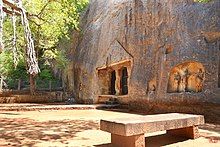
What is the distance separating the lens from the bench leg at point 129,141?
5.88 metres

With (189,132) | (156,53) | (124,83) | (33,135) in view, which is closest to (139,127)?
(189,132)

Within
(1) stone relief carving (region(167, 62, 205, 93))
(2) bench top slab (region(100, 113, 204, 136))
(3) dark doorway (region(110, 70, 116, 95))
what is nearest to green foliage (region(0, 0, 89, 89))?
(3) dark doorway (region(110, 70, 116, 95))

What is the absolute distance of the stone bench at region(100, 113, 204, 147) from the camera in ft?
18.8

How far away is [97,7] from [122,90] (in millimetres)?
8169

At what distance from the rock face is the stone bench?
424 centimetres

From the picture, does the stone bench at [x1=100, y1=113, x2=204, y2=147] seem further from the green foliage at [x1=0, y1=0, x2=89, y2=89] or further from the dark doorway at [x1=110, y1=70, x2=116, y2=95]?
the dark doorway at [x1=110, y1=70, x2=116, y2=95]

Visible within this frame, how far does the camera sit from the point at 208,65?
1128 cm

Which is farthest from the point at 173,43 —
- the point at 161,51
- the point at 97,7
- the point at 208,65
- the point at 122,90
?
the point at 97,7

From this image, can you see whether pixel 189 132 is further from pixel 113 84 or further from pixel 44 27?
pixel 113 84

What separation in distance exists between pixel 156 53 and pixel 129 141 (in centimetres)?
859

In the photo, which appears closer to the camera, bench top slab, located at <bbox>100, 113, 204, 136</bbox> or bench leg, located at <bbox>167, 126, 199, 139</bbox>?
bench top slab, located at <bbox>100, 113, 204, 136</bbox>

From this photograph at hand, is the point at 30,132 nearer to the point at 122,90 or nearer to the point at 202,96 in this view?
the point at 202,96

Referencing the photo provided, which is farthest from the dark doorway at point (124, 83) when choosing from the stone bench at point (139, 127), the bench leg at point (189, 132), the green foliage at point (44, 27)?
the stone bench at point (139, 127)

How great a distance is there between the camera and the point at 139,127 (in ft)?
19.2
